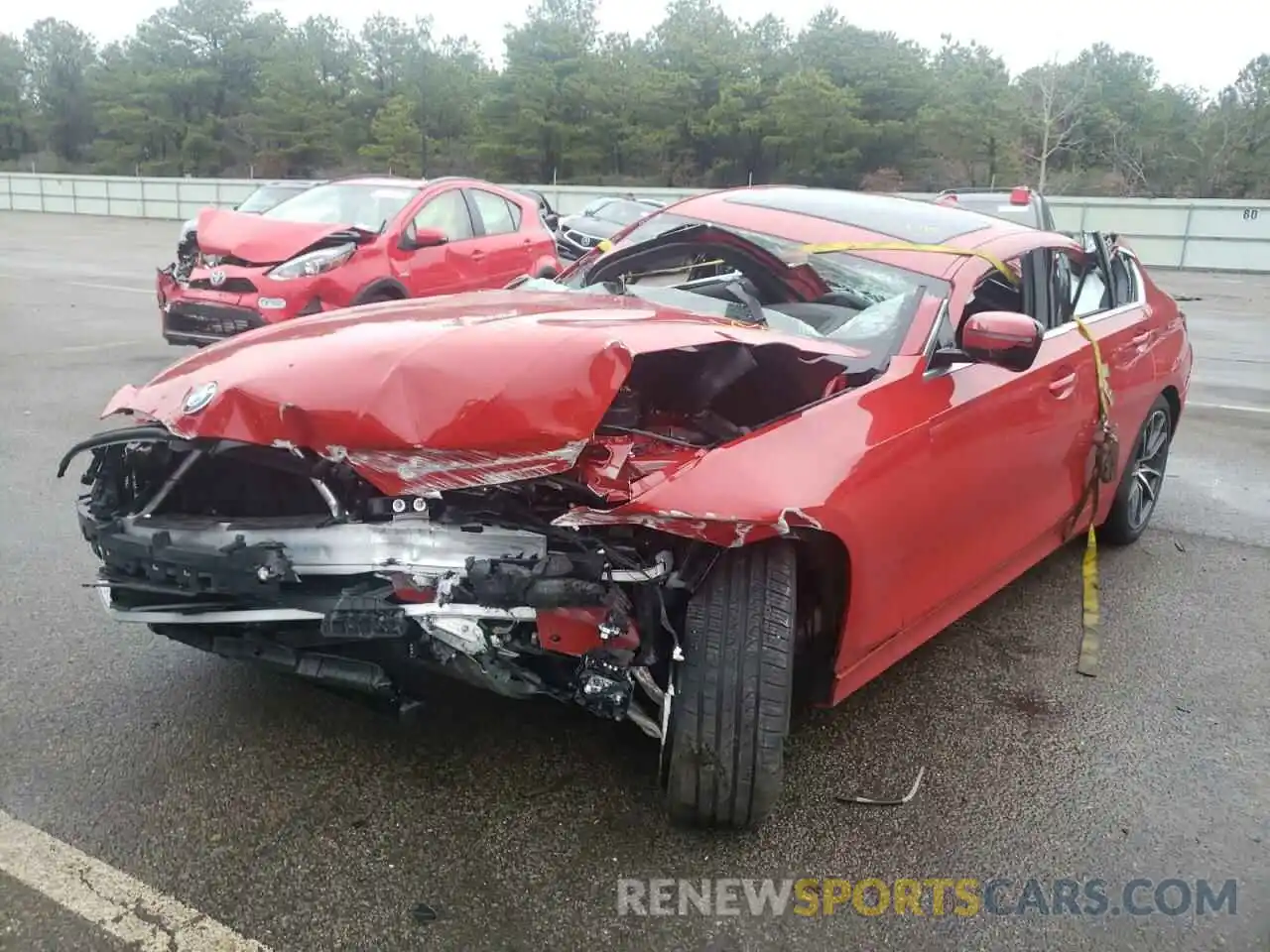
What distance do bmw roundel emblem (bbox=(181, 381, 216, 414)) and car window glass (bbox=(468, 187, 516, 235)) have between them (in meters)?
7.44

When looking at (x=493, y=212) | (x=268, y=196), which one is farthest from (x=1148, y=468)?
(x=268, y=196)

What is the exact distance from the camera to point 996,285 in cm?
391

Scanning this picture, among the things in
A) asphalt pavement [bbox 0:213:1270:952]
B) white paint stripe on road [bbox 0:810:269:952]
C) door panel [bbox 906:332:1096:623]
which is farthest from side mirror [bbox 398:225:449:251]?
white paint stripe on road [bbox 0:810:269:952]

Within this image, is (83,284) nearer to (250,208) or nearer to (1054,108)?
(250,208)

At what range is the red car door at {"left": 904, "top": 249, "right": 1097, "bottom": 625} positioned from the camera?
3.15m

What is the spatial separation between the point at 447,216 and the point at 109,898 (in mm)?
7930

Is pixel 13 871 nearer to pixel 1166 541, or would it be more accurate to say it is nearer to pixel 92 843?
pixel 92 843

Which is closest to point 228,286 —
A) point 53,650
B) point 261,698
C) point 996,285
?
point 53,650

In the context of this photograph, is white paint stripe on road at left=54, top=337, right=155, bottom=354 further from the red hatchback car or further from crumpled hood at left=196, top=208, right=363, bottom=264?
crumpled hood at left=196, top=208, right=363, bottom=264

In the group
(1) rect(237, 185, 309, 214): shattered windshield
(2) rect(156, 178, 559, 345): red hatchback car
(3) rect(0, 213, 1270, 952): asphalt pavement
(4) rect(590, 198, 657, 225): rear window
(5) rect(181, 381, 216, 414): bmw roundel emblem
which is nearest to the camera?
(3) rect(0, 213, 1270, 952): asphalt pavement

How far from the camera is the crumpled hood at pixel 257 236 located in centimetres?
816

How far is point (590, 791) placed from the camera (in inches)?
112

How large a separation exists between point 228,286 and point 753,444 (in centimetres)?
656

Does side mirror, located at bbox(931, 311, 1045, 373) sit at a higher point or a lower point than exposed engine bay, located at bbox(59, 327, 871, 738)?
higher
